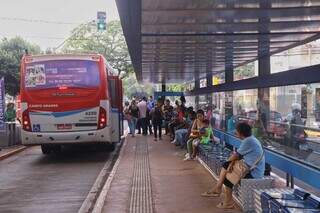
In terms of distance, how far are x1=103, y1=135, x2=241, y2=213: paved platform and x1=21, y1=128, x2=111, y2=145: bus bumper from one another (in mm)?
911

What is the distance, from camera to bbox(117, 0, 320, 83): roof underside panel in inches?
355

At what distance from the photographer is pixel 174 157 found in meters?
15.5

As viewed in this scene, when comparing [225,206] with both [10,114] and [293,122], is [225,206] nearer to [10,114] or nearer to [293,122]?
[293,122]

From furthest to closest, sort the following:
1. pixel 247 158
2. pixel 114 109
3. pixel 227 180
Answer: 1. pixel 114 109
2. pixel 227 180
3. pixel 247 158

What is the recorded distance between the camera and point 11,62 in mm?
40375

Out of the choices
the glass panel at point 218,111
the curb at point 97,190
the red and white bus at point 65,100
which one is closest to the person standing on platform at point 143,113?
the glass panel at point 218,111

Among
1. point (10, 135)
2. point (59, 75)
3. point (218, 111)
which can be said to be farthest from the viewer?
point (10, 135)

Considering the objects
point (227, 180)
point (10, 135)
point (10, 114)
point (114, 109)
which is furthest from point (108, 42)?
point (227, 180)

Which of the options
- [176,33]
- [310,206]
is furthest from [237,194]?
[176,33]

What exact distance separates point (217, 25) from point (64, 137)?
6.21 m

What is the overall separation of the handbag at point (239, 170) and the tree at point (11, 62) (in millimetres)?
32767

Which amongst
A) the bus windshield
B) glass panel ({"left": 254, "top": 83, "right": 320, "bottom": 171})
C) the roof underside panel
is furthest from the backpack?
glass panel ({"left": 254, "top": 83, "right": 320, "bottom": 171})

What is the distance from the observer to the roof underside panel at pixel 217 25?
9023 mm

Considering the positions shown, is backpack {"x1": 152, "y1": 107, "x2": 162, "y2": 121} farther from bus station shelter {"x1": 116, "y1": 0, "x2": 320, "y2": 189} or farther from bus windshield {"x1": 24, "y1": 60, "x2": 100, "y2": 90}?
bus windshield {"x1": 24, "y1": 60, "x2": 100, "y2": 90}
